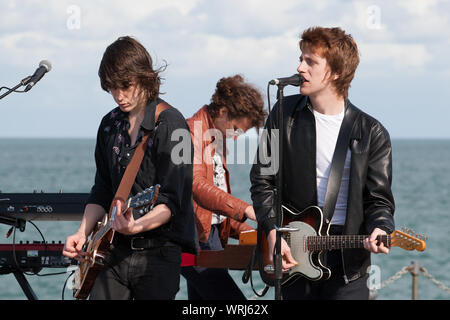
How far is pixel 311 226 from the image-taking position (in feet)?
13.1

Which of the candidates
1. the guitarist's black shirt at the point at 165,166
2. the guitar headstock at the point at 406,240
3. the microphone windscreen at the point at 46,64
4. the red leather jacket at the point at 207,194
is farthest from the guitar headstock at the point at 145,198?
the microphone windscreen at the point at 46,64

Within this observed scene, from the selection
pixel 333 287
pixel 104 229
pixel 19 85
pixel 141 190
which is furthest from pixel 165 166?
pixel 19 85

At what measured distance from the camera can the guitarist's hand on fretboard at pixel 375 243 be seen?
3.74 metres

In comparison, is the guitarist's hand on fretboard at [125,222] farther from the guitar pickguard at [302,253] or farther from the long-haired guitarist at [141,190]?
the guitar pickguard at [302,253]

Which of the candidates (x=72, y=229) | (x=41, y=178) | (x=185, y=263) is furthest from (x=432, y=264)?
(x=41, y=178)

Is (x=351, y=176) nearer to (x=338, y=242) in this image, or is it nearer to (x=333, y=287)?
(x=338, y=242)

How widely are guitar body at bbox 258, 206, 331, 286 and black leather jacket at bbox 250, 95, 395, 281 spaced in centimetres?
5

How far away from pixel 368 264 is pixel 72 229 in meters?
28.4

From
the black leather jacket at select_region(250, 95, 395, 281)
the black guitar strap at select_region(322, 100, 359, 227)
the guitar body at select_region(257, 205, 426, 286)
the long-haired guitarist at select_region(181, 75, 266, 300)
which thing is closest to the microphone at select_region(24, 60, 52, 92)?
the long-haired guitarist at select_region(181, 75, 266, 300)

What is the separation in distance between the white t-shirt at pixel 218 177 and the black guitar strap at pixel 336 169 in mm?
1433

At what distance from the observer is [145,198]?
3.68m

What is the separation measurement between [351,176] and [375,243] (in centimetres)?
36

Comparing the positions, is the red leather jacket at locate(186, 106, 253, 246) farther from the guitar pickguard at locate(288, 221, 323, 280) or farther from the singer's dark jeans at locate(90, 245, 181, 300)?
the singer's dark jeans at locate(90, 245, 181, 300)

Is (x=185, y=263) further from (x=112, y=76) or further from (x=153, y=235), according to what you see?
(x=112, y=76)
